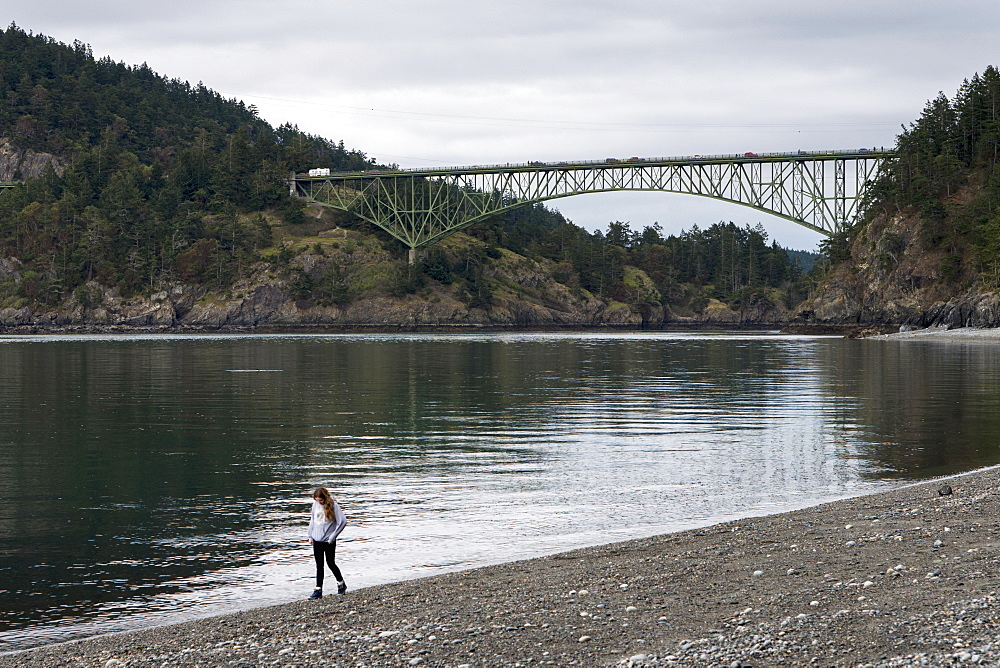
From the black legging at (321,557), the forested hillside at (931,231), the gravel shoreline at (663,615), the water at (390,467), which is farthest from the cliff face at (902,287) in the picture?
the black legging at (321,557)

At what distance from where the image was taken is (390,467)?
2664 centimetres

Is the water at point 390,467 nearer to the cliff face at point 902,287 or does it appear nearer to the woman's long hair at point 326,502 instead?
the woman's long hair at point 326,502

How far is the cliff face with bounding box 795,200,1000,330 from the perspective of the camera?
118750 mm

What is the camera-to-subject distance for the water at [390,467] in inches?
642

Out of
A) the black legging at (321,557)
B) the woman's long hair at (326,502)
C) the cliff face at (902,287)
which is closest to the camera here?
the woman's long hair at (326,502)

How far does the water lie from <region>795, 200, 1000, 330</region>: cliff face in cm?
6836

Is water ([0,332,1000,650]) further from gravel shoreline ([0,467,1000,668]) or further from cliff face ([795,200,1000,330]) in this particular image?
cliff face ([795,200,1000,330])

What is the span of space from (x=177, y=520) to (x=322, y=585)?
6.85 metres

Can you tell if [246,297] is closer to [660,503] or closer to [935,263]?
[935,263]

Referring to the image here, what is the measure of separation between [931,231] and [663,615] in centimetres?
13744

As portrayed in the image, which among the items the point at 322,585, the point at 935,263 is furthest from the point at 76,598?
the point at 935,263

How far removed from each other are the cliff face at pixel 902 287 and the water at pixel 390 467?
68360 millimetres

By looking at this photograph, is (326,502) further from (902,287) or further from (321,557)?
(902,287)

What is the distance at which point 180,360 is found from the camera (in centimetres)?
7994
